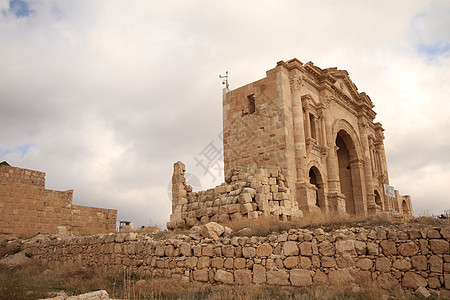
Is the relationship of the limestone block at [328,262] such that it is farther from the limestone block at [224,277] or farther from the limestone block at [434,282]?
the limestone block at [224,277]

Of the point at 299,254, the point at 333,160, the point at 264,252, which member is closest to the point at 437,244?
the point at 299,254

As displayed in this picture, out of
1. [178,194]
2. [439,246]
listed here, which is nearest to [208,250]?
[439,246]

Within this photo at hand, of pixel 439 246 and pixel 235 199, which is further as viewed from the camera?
pixel 235 199

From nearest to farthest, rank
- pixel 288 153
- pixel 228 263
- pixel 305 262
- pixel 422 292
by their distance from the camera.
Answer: pixel 422 292 < pixel 305 262 < pixel 228 263 < pixel 288 153

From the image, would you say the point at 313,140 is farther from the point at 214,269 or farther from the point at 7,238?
the point at 7,238

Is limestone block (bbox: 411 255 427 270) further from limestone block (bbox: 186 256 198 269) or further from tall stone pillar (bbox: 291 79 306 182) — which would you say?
tall stone pillar (bbox: 291 79 306 182)

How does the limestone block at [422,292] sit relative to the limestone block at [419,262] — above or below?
below

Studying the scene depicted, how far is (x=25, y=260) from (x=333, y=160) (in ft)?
45.6

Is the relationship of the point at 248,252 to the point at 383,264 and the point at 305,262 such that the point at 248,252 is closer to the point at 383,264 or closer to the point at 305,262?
the point at 305,262

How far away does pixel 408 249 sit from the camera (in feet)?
18.2

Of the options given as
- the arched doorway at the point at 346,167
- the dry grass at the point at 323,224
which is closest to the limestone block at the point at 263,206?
the dry grass at the point at 323,224

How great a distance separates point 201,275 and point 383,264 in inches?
143

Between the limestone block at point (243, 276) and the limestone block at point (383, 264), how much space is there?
2365 mm

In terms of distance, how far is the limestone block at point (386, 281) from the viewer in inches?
218
